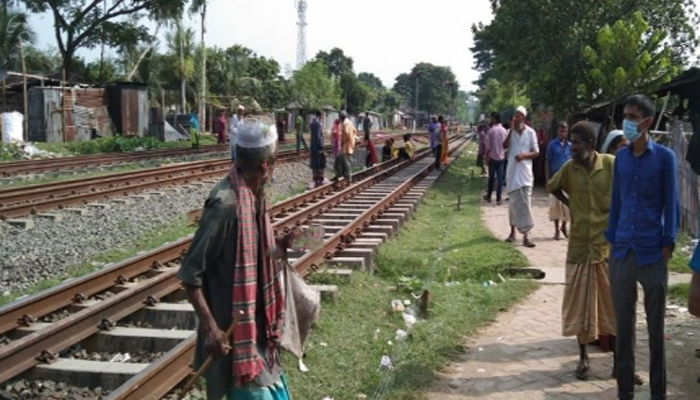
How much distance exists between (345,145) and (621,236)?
1130 centimetres

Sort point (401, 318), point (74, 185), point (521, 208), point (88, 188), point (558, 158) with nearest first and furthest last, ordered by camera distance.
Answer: point (401, 318), point (558, 158), point (521, 208), point (74, 185), point (88, 188)

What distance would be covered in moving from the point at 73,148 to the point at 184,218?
16.0 meters

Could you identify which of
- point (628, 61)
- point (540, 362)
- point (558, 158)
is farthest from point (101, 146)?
point (540, 362)

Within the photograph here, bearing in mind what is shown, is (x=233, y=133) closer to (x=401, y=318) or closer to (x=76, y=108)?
(x=401, y=318)

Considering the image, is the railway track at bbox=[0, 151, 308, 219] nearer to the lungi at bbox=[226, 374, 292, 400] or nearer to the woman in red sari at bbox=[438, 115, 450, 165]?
the woman in red sari at bbox=[438, 115, 450, 165]

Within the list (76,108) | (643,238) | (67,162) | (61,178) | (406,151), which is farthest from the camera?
(76,108)

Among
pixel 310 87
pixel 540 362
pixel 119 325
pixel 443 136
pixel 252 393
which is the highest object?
pixel 310 87

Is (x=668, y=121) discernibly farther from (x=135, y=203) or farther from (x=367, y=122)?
(x=135, y=203)

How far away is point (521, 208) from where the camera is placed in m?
9.64

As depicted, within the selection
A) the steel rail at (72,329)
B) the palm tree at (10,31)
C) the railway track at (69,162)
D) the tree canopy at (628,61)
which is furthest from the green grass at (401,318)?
the palm tree at (10,31)

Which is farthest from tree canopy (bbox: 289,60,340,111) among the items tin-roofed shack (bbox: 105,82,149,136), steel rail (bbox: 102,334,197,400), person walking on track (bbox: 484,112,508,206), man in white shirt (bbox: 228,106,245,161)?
steel rail (bbox: 102,334,197,400)

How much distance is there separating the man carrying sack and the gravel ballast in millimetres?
5059

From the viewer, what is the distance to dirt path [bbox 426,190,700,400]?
4.74m

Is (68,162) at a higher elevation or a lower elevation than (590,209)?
lower
